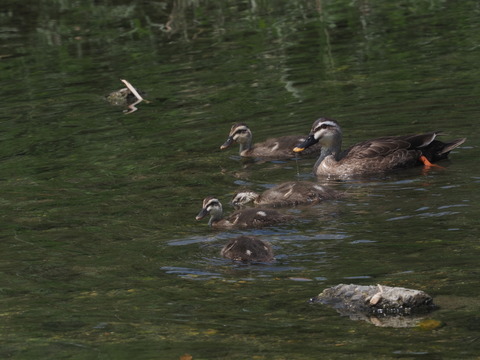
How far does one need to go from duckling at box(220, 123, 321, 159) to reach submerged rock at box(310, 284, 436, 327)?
20.0 feet

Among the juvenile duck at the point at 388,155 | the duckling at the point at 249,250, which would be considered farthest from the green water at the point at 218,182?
the juvenile duck at the point at 388,155

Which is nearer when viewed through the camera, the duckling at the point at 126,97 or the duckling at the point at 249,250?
the duckling at the point at 249,250

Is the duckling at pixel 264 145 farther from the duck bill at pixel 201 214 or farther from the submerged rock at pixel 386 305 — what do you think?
the submerged rock at pixel 386 305

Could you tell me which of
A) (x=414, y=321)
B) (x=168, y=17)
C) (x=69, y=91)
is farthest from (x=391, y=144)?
(x=168, y=17)

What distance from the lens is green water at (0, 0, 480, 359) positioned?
724 centimetres

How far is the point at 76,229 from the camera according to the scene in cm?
1044

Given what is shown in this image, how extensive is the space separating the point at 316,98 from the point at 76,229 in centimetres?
640

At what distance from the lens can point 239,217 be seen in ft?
34.0

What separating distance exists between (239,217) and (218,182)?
204 centimetres

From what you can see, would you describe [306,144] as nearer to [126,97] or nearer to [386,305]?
[126,97]

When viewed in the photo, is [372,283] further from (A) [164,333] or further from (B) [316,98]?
(B) [316,98]

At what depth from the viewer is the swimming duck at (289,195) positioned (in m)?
11.0

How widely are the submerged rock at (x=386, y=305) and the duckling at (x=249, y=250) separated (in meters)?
1.50

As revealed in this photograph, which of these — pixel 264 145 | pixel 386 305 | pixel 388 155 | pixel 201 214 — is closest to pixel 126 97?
pixel 264 145
